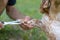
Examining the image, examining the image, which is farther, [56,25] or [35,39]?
[35,39]

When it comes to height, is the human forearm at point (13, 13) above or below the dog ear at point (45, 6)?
below

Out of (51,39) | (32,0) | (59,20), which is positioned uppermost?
(59,20)

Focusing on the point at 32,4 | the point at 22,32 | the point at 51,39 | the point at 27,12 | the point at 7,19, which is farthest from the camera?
the point at 32,4

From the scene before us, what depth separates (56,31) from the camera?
2.99 meters

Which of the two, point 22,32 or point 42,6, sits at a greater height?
point 42,6

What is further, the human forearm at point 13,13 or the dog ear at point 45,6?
the human forearm at point 13,13

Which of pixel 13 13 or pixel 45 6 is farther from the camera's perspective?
pixel 13 13

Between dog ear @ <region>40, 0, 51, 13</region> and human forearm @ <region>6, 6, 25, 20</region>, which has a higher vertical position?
dog ear @ <region>40, 0, 51, 13</region>

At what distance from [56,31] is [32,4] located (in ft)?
9.67

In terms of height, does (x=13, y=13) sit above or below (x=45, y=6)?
below

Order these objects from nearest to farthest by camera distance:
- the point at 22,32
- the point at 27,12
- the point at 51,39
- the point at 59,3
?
1. the point at 59,3
2. the point at 51,39
3. the point at 22,32
4. the point at 27,12

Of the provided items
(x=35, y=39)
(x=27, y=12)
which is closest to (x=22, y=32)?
(x=35, y=39)

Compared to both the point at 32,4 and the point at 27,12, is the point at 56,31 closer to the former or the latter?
the point at 27,12

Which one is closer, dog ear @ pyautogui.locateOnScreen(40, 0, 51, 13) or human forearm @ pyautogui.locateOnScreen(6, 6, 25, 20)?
dog ear @ pyautogui.locateOnScreen(40, 0, 51, 13)
